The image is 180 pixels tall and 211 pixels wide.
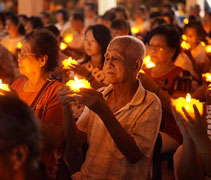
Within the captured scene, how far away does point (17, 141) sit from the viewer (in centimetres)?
158

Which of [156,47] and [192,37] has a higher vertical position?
[156,47]

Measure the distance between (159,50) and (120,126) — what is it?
191 cm

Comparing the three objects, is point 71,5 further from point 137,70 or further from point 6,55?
point 137,70

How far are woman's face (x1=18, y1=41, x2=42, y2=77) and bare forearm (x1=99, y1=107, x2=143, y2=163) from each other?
3.48ft

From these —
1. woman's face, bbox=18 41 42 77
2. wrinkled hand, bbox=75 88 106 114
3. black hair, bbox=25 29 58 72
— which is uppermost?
black hair, bbox=25 29 58 72

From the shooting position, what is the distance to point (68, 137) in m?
2.90

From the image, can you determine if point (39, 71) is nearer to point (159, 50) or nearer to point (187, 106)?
point (159, 50)

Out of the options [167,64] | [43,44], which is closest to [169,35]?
[167,64]

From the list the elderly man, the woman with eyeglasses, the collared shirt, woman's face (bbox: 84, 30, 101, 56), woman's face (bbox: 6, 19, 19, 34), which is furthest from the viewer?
woman's face (bbox: 6, 19, 19, 34)

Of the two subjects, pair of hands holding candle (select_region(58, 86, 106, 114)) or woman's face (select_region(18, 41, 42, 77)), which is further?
woman's face (select_region(18, 41, 42, 77))

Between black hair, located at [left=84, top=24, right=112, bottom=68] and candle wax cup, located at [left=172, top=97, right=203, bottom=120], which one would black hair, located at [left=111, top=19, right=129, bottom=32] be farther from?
candle wax cup, located at [left=172, top=97, right=203, bottom=120]

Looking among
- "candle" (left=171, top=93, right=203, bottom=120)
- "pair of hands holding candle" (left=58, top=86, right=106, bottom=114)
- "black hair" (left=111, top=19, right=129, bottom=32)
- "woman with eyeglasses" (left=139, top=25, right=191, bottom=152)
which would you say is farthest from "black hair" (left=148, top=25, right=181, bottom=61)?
"candle" (left=171, top=93, right=203, bottom=120)

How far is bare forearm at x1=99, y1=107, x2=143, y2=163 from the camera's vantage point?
2559mm

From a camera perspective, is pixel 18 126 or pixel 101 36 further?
pixel 101 36
